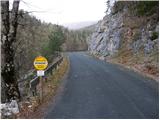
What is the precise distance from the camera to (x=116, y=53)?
3547cm

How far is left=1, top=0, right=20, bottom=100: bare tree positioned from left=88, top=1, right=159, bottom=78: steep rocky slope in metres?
10.1

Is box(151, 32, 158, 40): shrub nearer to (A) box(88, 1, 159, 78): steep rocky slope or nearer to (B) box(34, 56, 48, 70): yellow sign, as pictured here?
(A) box(88, 1, 159, 78): steep rocky slope

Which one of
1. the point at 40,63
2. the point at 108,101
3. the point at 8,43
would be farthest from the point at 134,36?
the point at 8,43

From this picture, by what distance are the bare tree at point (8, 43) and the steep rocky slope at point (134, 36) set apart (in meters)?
10.1

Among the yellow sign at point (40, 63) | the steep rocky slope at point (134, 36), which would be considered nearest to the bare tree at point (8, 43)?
the yellow sign at point (40, 63)

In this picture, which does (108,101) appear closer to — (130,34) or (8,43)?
(8,43)

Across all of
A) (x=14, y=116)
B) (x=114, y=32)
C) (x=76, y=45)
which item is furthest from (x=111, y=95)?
(x=76, y=45)

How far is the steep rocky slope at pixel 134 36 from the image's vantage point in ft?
80.2

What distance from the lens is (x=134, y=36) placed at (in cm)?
3262

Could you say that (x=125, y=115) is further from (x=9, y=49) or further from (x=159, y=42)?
(x=159, y=42)

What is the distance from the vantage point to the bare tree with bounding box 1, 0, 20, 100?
10.8 metres

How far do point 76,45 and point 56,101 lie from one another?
4640 inches

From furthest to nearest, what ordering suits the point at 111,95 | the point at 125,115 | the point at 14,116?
the point at 111,95
the point at 14,116
the point at 125,115

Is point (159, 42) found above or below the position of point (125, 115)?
above
